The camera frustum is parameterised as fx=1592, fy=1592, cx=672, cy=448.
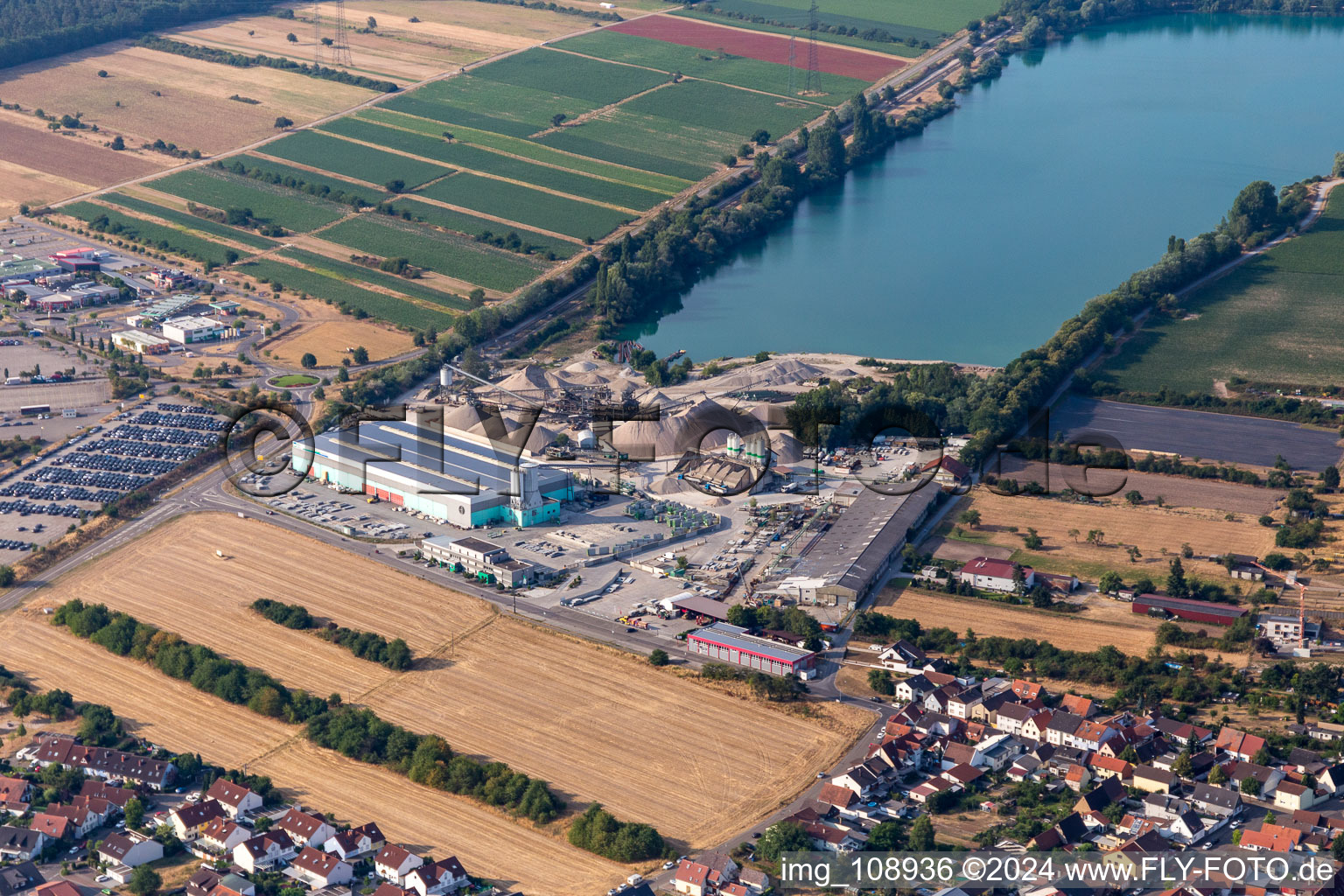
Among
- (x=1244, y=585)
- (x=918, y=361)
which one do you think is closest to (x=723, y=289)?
(x=918, y=361)

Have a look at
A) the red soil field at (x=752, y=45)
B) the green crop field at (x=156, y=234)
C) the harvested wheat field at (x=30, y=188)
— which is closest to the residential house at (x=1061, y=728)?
the green crop field at (x=156, y=234)

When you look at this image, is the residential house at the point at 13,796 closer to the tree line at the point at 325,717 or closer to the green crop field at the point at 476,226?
the tree line at the point at 325,717

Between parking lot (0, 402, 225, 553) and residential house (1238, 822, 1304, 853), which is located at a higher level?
residential house (1238, 822, 1304, 853)

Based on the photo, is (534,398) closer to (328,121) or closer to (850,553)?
(850,553)

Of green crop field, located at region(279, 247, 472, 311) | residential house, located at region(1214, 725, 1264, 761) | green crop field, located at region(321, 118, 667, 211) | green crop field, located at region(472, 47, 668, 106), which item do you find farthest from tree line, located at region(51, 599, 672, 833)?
green crop field, located at region(472, 47, 668, 106)

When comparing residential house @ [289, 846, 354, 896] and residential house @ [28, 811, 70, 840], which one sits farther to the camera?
residential house @ [28, 811, 70, 840]

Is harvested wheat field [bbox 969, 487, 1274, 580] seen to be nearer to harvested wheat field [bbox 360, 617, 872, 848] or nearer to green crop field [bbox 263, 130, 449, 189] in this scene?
harvested wheat field [bbox 360, 617, 872, 848]
